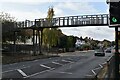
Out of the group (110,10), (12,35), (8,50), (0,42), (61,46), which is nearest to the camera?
(110,10)

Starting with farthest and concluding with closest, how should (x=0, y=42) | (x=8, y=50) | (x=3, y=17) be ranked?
(x=3, y=17) → (x=0, y=42) → (x=8, y=50)

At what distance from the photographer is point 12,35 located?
63.9 m

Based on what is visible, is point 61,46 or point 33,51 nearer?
point 33,51

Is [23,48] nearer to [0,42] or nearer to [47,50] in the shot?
[0,42]

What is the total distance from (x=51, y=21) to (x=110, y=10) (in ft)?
178

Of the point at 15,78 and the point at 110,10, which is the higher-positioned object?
the point at 110,10

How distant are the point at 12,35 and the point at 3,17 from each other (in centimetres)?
732

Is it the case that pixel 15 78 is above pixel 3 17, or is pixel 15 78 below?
below

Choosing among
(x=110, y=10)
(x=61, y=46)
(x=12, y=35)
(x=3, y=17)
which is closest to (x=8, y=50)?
(x=12, y=35)

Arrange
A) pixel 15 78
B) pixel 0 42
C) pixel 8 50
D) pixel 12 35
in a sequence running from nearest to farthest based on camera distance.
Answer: pixel 15 78, pixel 8 50, pixel 0 42, pixel 12 35

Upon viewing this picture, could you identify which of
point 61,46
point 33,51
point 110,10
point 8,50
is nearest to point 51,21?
point 33,51

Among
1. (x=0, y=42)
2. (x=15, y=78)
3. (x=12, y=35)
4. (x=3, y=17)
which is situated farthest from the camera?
(x=3, y=17)

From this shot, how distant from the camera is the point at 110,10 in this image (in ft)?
34.2

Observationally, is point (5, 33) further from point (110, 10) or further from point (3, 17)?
point (110, 10)
